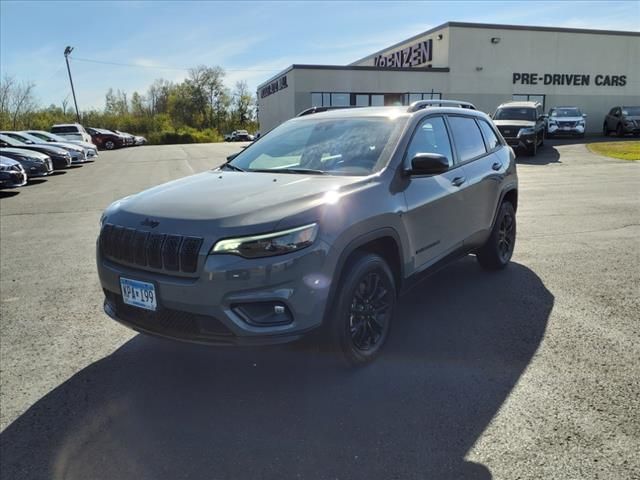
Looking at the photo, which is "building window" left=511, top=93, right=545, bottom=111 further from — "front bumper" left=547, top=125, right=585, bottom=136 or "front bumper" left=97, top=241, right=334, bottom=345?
"front bumper" left=97, top=241, right=334, bottom=345

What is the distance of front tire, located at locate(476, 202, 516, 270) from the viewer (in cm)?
529

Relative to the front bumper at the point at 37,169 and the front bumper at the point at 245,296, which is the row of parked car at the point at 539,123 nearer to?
the front bumper at the point at 37,169

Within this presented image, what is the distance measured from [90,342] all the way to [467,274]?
378 centimetres

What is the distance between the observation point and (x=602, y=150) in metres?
20.6

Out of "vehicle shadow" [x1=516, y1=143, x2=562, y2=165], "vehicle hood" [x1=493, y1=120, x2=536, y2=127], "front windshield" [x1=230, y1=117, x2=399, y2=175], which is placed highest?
"front windshield" [x1=230, y1=117, x2=399, y2=175]

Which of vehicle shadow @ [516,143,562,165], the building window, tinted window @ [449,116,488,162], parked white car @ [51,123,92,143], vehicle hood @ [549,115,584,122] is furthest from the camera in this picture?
the building window

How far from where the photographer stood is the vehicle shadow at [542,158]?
17.7 metres

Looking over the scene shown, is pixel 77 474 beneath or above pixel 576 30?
beneath

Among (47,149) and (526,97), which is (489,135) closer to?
(47,149)

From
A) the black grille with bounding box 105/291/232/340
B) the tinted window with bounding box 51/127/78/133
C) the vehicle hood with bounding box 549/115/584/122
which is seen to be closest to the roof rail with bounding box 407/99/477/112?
the black grille with bounding box 105/291/232/340

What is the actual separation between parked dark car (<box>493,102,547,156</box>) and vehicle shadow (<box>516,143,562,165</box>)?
1.21 ft

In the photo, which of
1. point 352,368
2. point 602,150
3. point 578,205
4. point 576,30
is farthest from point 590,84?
point 352,368

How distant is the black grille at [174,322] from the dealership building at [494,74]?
28686mm

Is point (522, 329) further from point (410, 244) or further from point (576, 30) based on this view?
point (576, 30)
